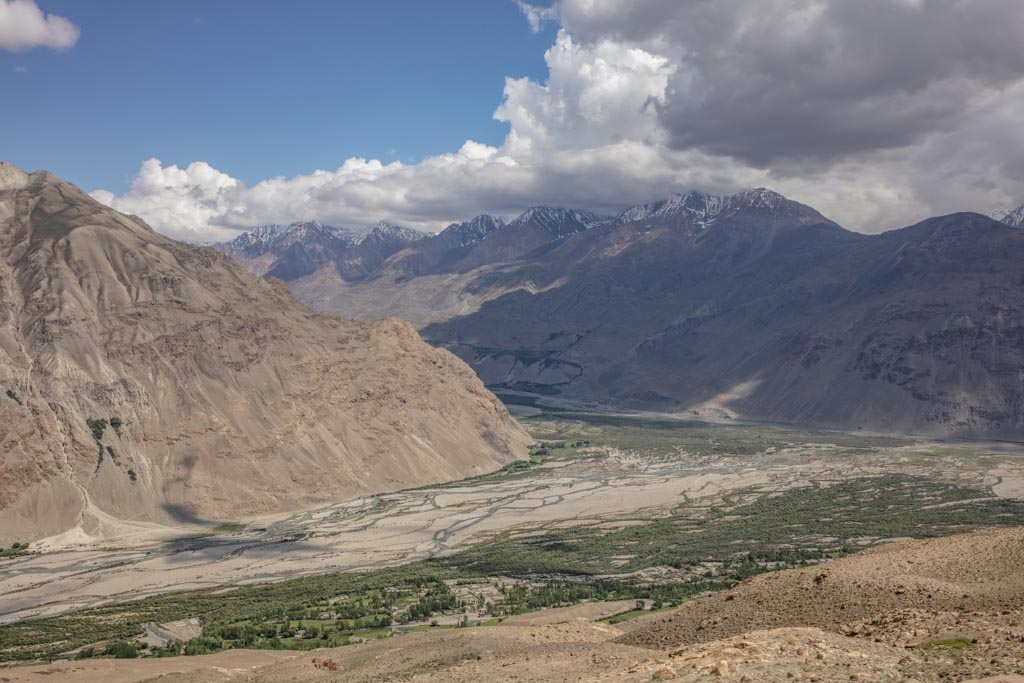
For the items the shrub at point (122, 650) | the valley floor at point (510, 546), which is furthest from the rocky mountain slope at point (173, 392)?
the shrub at point (122, 650)

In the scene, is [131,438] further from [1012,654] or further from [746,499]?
[1012,654]

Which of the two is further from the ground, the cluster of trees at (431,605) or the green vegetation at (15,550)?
the green vegetation at (15,550)

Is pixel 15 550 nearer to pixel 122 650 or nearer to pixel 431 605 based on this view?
pixel 122 650

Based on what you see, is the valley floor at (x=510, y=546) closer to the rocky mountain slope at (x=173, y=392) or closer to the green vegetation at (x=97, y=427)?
the rocky mountain slope at (x=173, y=392)

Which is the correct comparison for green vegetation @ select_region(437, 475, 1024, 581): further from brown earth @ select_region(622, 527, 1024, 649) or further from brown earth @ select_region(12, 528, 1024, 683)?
brown earth @ select_region(12, 528, 1024, 683)

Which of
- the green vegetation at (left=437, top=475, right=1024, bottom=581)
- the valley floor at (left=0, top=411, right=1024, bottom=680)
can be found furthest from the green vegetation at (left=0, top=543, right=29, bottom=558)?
the green vegetation at (left=437, top=475, right=1024, bottom=581)

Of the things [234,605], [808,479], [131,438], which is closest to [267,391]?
[131,438]

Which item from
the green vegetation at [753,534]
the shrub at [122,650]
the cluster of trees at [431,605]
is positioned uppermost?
the shrub at [122,650]

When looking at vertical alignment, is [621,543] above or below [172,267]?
below

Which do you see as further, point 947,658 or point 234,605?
point 234,605
